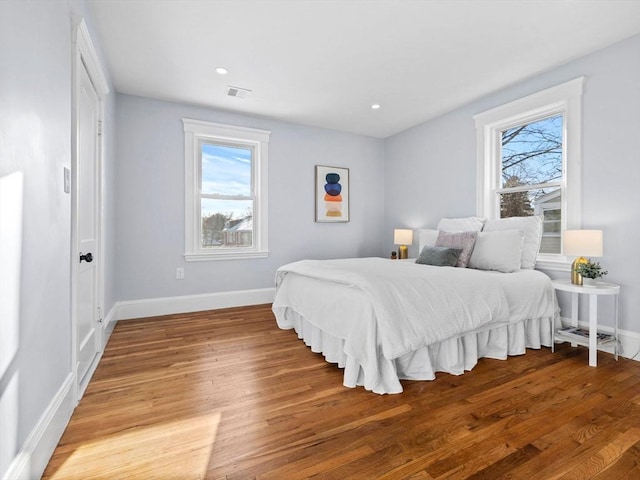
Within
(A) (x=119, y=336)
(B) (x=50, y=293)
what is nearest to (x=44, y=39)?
(B) (x=50, y=293)

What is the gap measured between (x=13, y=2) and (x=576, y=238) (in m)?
3.44

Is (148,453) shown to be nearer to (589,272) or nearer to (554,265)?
(589,272)

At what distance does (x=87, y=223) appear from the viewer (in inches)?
90.7

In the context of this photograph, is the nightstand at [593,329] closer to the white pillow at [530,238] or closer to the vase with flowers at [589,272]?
the vase with flowers at [589,272]

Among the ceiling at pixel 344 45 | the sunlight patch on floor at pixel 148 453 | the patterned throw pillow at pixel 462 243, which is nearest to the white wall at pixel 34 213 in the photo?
the sunlight patch on floor at pixel 148 453

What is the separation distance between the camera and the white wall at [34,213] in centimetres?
103

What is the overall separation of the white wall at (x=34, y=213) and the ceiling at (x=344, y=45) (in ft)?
3.13

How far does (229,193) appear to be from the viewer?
4227 mm

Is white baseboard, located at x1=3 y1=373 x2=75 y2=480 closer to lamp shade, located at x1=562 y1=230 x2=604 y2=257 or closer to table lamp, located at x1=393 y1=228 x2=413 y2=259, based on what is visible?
lamp shade, located at x1=562 y1=230 x2=604 y2=257

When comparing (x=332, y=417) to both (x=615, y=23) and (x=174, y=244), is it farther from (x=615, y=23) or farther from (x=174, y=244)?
(x=615, y=23)

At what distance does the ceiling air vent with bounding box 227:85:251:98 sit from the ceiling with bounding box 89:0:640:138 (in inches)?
2.5

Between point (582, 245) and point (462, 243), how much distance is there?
3.14 feet

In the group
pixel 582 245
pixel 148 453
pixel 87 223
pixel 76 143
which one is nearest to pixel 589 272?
pixel 582 245

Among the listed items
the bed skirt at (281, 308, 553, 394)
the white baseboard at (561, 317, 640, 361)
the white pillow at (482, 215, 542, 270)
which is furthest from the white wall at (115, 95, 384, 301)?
the white baseboard at (561, 317, 640, 361)
